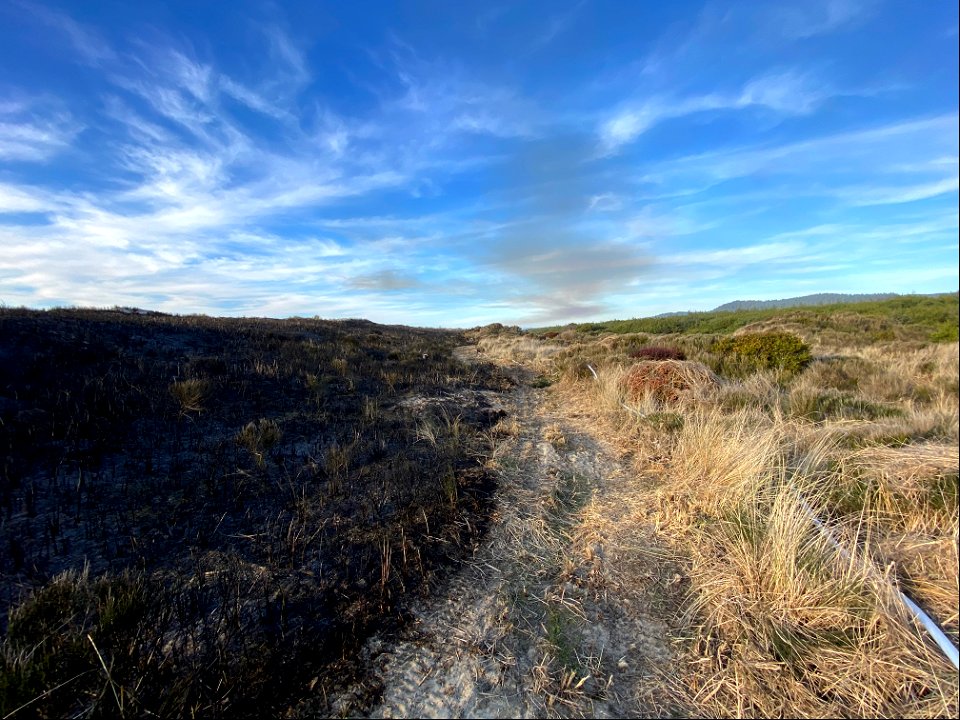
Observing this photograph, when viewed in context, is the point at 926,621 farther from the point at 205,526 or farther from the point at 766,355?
the point at 766,355

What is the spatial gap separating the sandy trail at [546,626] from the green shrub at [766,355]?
21.1 ft

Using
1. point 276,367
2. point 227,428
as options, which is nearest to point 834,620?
point 227,428

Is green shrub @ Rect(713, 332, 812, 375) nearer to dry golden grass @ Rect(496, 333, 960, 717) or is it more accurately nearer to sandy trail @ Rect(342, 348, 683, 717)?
dry golden grass @ Rect(496, 333, 960, 717)

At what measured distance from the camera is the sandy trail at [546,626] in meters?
2.50

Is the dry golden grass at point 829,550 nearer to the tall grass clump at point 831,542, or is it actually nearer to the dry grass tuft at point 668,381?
the tall grass clump at point 831,542

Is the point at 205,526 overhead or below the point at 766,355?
below

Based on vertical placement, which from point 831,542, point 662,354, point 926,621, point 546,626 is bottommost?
point 546,626

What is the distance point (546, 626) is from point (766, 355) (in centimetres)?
964

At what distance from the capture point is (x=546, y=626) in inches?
122

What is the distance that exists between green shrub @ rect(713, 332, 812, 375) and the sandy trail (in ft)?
21.1

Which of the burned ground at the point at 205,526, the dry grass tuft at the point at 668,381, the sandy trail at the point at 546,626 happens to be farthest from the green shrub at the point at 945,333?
the dry grass tuft at the point at 668,381

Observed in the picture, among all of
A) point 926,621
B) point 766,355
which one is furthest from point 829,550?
point 766,355

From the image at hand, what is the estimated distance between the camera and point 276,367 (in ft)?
37.6

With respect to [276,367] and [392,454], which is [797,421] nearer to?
[392,454]
